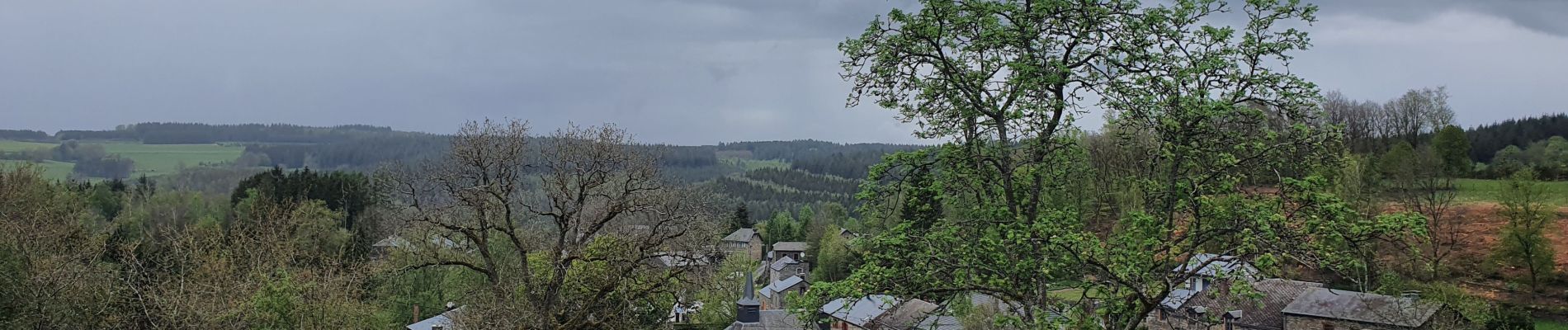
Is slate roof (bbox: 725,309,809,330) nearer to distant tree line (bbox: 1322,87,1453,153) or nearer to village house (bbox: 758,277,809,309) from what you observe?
village house (bbox: 758,277,809,309)

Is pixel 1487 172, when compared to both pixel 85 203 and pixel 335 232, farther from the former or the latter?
pixel 85 203

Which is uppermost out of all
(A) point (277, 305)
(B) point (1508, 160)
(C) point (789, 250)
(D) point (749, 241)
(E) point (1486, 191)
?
(B) point (1508, 160)

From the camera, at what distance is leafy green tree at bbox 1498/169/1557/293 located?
34.2m

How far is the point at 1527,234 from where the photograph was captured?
3416 centimetres

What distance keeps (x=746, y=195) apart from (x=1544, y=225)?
132 meters

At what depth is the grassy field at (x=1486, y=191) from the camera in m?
44.5

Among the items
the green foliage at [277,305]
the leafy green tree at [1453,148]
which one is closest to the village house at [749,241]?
the leafy green tree at [1453,148]

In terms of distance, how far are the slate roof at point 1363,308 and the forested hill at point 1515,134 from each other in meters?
46.5

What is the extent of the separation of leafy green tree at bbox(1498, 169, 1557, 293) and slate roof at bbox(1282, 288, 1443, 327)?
8224 millimetres

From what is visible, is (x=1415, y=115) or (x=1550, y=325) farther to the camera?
(x=1415, y=115)

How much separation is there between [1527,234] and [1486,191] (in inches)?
709

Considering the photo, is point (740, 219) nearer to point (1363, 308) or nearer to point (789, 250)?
point (789, 250)

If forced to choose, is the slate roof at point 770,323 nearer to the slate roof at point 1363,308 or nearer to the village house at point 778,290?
the slate roof at point 1363,308

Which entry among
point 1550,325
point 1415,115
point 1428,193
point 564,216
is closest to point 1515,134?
point 1415,115
